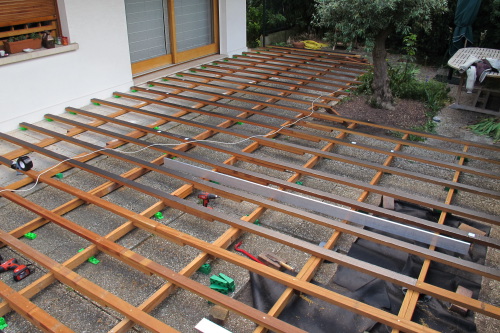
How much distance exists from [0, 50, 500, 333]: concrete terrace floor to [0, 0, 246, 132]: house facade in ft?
1.81

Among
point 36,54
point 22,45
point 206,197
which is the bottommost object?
point 206,197

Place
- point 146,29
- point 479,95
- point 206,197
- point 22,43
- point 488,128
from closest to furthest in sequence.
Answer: point 206,197, point 22,43, point 488,128, point 479,95, point 146,29

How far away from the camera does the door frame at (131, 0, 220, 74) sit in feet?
23.5

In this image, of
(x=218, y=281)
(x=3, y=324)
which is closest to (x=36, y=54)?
(x=3, y=324)

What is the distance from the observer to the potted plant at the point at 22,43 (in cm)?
500

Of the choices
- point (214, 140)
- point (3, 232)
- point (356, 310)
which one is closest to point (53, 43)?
point (214, 140)

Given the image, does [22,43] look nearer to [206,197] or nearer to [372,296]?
[206,197]

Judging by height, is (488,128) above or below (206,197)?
above

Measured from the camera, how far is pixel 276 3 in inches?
417

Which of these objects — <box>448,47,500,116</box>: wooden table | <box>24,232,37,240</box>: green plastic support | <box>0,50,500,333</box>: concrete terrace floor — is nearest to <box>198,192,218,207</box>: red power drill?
<box>0,50,500,333</box>: concrete terrace floor

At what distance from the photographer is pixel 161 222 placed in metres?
3.35

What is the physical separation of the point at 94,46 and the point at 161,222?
3841 mm

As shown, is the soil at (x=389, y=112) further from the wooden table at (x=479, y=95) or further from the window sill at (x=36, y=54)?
the window sill at (x=36, y=54)

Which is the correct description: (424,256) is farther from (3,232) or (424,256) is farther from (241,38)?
(241,38)
